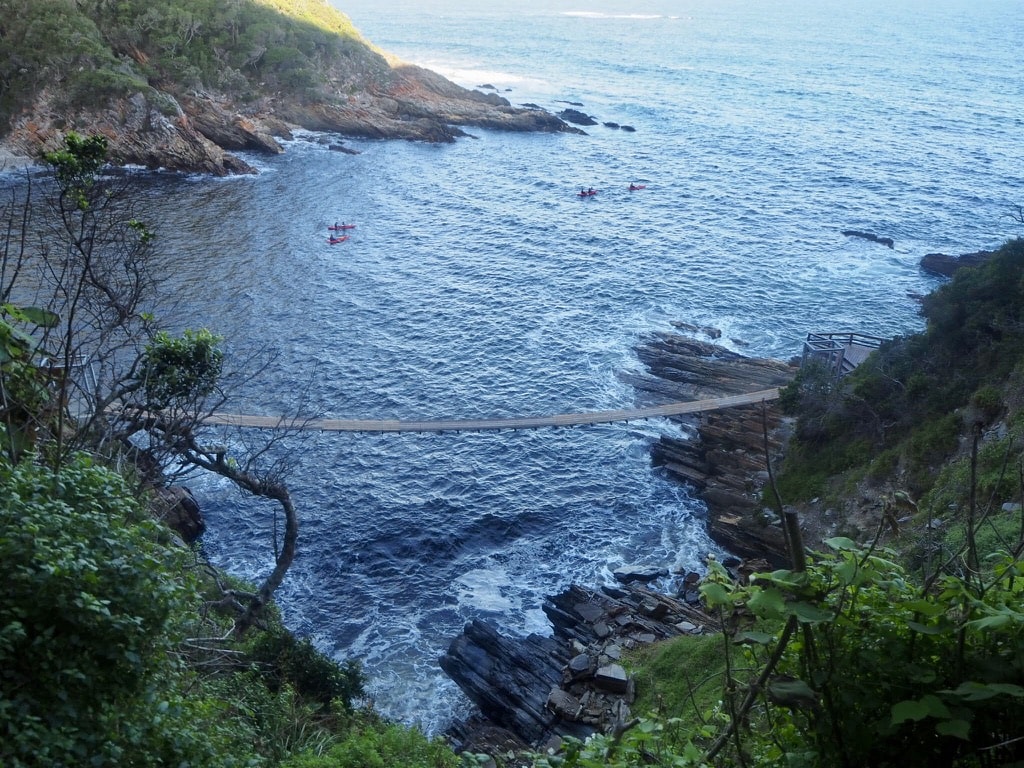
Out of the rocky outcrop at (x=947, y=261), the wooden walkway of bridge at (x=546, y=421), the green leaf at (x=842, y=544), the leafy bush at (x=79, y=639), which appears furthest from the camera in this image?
the rocky outcrop at (x=947, y=261)

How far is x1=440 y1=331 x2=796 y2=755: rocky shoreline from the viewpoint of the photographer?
19406 millimetres

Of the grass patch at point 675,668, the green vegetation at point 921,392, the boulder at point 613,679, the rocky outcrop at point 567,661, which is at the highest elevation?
the green vegetation at point 921,392

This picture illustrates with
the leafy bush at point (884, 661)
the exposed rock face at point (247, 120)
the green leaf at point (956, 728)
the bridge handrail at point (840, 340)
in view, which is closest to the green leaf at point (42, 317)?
the leafy bush at point (884, 661)

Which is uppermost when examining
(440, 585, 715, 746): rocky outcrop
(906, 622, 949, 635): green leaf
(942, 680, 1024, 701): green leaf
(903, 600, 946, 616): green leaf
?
(903, 600, 946, 616): green leaf

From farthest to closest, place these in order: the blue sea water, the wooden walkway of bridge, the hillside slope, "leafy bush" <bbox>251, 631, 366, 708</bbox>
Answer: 1. the hillside slope
2. the wooden walkway of bridge
3. the blue sea water
4. "leafy bush" <bbox>251, 631, 366, 708</bbox>

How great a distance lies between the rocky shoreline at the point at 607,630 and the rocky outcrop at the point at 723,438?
1.8 inches

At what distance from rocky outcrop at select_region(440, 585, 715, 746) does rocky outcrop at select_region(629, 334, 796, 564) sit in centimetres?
428

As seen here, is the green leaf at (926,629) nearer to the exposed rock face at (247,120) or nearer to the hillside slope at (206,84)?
the hillside slope at (206,84)

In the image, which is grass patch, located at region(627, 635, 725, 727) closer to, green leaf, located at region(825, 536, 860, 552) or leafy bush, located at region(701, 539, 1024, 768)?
leafy bush, located at region(701, 539, 1024, 768)

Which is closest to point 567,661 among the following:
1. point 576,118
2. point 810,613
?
point 810,613

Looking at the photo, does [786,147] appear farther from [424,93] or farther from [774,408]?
[774,408]

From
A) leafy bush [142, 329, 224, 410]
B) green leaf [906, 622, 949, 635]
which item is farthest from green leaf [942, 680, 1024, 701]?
leafy bush [142, 329, 224, 410]

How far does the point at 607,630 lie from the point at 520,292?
2623 centimetres

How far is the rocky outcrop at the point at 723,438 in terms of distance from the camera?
2652 centimetres
